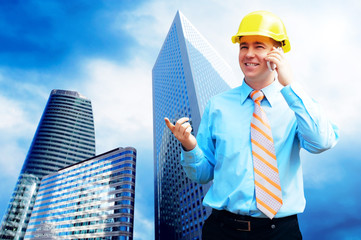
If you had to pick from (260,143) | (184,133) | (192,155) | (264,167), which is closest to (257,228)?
(264,167)

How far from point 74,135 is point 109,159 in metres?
85.1

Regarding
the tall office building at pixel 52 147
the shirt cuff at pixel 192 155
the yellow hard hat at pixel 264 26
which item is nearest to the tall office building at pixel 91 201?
the tall office building at pixel 52 147

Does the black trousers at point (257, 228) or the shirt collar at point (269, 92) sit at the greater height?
the shirt collar at point (269, 92)

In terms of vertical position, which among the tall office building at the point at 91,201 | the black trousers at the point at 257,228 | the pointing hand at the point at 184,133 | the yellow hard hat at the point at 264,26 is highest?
the tall office building at the point at 91,201

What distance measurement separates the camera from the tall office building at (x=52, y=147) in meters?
124

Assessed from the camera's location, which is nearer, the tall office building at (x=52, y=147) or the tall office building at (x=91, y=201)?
the tall office building at (x=91, y=201)

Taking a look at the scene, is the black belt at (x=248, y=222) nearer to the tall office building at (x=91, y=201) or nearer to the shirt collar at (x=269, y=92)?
the shirt collar at (x=269, y=92)

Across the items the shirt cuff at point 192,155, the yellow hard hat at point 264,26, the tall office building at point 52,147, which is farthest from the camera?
the tall office building at point 52,147

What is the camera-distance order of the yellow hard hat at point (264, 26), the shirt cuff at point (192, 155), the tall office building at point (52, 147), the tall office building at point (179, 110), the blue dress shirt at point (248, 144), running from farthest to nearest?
the tall office building at point (52, 147)
the tall office building at point (179, 110)
the shirt cuff at point (192, 155)
the yellow hard hat at point (264, 26)
the blue dress shirt at point (248, 144)

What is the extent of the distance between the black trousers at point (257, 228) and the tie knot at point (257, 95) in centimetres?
103

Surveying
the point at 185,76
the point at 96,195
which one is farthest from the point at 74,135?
the point at 185,76

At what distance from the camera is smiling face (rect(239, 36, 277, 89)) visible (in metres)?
2.15

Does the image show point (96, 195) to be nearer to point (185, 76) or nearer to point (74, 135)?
point (185, 76)

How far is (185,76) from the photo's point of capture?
8700 cm
